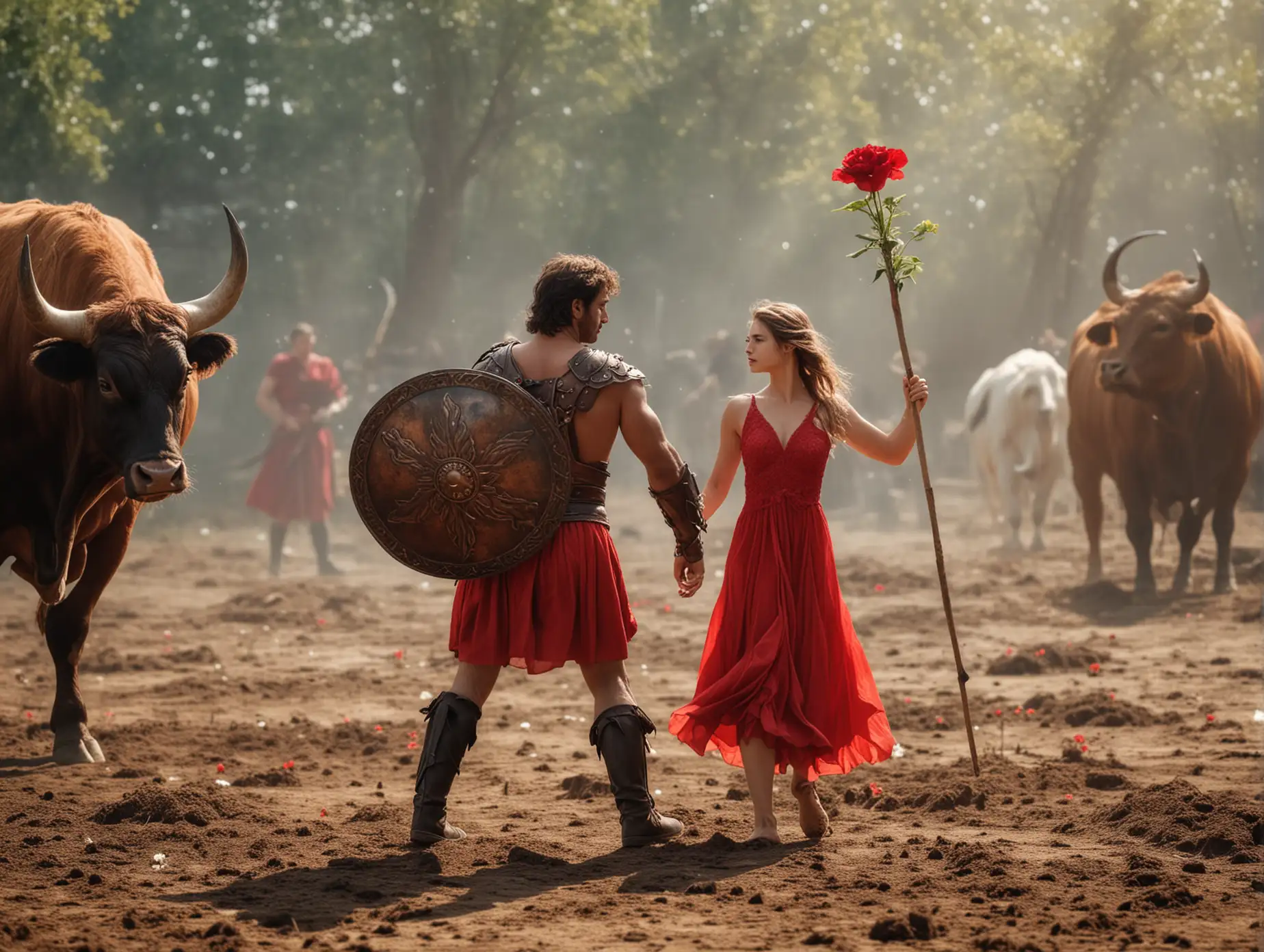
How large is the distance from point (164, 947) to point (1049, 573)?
11415mm

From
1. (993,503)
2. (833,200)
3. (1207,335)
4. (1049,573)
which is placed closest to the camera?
(1207,335)

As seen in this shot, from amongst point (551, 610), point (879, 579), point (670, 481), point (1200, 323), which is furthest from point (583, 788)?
point (879, 579)

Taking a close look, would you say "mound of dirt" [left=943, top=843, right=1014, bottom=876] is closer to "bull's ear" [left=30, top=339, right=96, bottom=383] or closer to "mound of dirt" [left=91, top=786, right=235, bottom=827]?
"mound of dirt" [left=91, top=786, right=235, bottom=827]

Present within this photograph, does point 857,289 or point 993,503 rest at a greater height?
point 857,289

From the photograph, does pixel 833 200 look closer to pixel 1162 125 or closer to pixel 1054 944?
pixel 1162 125

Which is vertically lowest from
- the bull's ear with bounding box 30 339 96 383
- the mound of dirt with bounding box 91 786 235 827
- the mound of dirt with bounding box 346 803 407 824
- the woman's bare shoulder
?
the mound of dirt with bounding box 346 803 407 824

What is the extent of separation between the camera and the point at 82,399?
6203 millimetres

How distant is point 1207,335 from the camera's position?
12.1 metres

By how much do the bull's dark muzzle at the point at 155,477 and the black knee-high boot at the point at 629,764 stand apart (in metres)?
1.89

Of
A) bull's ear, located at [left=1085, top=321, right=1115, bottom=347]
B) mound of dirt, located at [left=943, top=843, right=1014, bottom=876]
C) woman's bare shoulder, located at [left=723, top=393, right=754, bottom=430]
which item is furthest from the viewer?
bull's ear, located at [left=1085, top=321, right=1115, bottom=347]

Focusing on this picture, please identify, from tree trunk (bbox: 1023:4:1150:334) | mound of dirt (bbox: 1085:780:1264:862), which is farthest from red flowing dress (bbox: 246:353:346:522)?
tree trunk (bbox: 1023:4:1150:334)

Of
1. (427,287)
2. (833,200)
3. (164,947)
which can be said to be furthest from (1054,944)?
(833,200)

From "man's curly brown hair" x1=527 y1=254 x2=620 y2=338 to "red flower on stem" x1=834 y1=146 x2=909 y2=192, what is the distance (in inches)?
40.3

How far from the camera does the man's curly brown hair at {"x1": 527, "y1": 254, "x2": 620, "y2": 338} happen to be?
5336 mm
